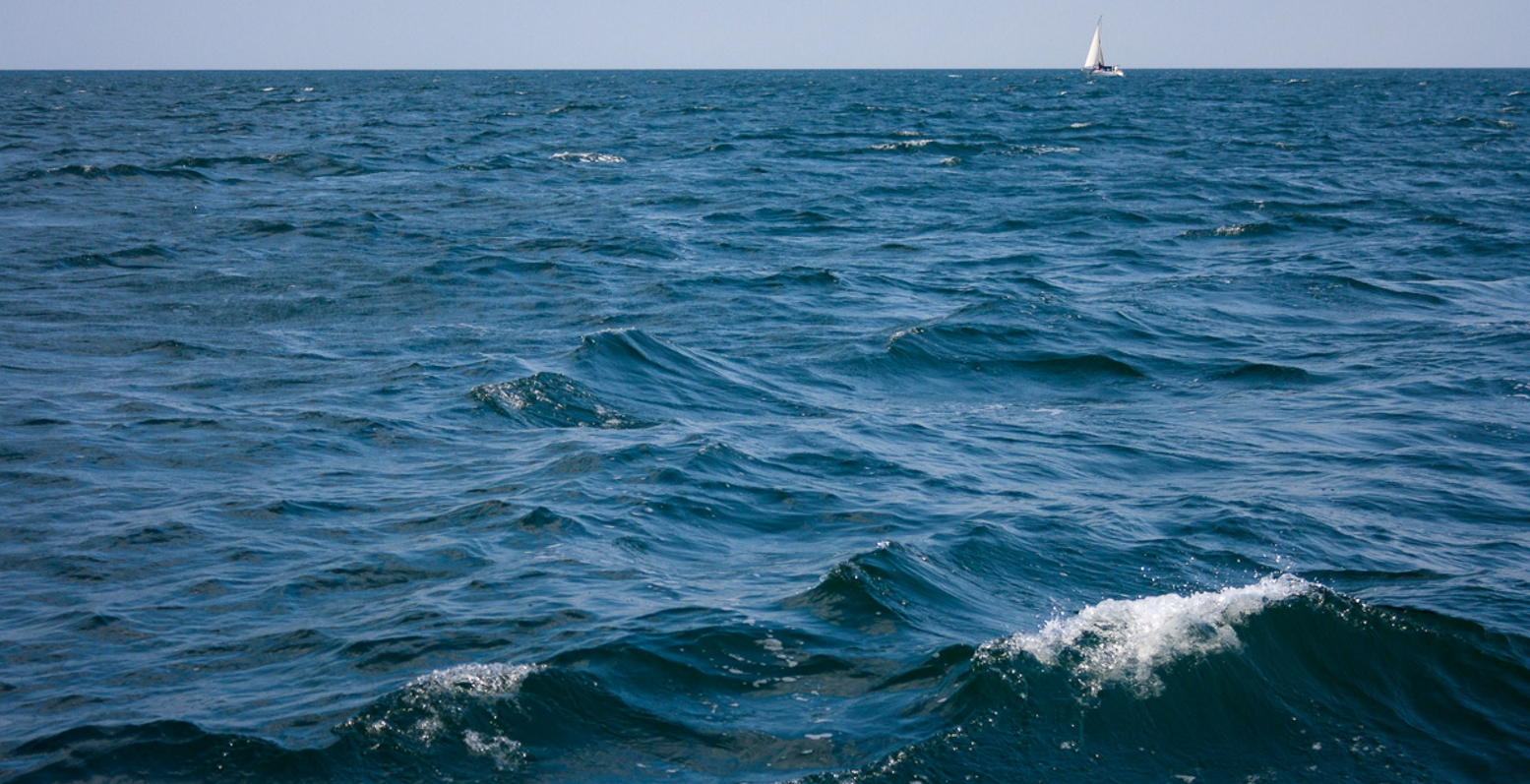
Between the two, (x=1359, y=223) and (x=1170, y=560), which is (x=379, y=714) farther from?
(x=1359, y=223)

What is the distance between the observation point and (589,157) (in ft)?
112

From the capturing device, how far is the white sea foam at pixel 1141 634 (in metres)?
6.04

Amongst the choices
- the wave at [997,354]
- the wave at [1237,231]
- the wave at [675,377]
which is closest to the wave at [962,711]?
the wave at [675,377]

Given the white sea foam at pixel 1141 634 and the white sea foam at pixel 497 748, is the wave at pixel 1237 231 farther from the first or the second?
the white sea foam at pixel 497 748

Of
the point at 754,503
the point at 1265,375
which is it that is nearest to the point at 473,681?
the point at 754,503

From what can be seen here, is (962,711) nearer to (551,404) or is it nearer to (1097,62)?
(551,404)

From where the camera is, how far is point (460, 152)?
113 ft

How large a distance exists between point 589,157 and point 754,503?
27.1 m

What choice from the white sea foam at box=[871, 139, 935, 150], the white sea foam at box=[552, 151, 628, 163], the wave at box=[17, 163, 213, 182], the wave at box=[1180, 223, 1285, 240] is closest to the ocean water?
the wave at box=[1180, 223, 1285, 240]

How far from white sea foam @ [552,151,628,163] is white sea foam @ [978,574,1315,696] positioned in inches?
1119

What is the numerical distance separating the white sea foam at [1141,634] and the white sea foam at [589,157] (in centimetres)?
2843

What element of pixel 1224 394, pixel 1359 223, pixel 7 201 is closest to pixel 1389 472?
pixel 1224 394

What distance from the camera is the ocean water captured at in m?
5.48

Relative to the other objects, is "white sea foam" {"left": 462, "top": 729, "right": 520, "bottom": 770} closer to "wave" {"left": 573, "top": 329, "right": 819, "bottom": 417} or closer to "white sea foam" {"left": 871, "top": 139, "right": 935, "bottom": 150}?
"wave" {"left": 573, "top": 329, "right": 819, "bottom": 417}
